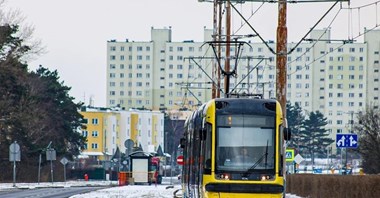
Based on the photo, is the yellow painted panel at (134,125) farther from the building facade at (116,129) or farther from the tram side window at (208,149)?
the tram side window at (208,149)

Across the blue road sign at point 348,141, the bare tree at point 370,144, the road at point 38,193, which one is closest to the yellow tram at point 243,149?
the blue road sign at point 348,141

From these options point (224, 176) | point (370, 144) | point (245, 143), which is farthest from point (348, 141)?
point (370, 144)

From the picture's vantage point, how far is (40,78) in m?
109

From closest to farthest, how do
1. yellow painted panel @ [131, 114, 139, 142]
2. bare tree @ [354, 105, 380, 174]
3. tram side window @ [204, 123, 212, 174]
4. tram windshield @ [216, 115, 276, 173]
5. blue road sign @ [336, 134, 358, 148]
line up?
tram windshield @ [216, 115, 276, 173] → tram side window @ [204, 123, 212, 174] → blue road sign @ [336, 134, 358, 148] → bare tree @ [354, 105, 380, 174] → yellow painted panel @ [131, 114, 139, 142]

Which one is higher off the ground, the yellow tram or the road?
the yellow tram

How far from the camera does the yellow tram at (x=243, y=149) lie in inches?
1068

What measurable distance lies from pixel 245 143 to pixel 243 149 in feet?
0.53

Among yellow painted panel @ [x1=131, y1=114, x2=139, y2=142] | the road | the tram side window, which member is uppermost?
yellow painted panel @ [x1=131, y1=114, x2=139, y2=142]

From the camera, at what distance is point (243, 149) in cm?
2744

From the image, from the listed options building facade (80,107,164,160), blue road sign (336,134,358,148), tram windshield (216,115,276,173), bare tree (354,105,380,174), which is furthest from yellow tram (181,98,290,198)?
building facade (80,107,164,160)

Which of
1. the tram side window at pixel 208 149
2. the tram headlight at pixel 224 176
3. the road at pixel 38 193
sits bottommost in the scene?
the road at pixel 38 193

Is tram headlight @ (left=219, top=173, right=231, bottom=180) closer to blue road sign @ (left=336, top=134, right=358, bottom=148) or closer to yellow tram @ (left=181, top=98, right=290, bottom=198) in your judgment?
yellow tram @ (left=181, top=98, right=290, bottom=198)

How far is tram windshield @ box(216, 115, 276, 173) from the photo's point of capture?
27328 millimetres

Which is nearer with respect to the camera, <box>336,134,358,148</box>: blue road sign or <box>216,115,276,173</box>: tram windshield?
<box>216,115,276,173</box>: tram windshield
